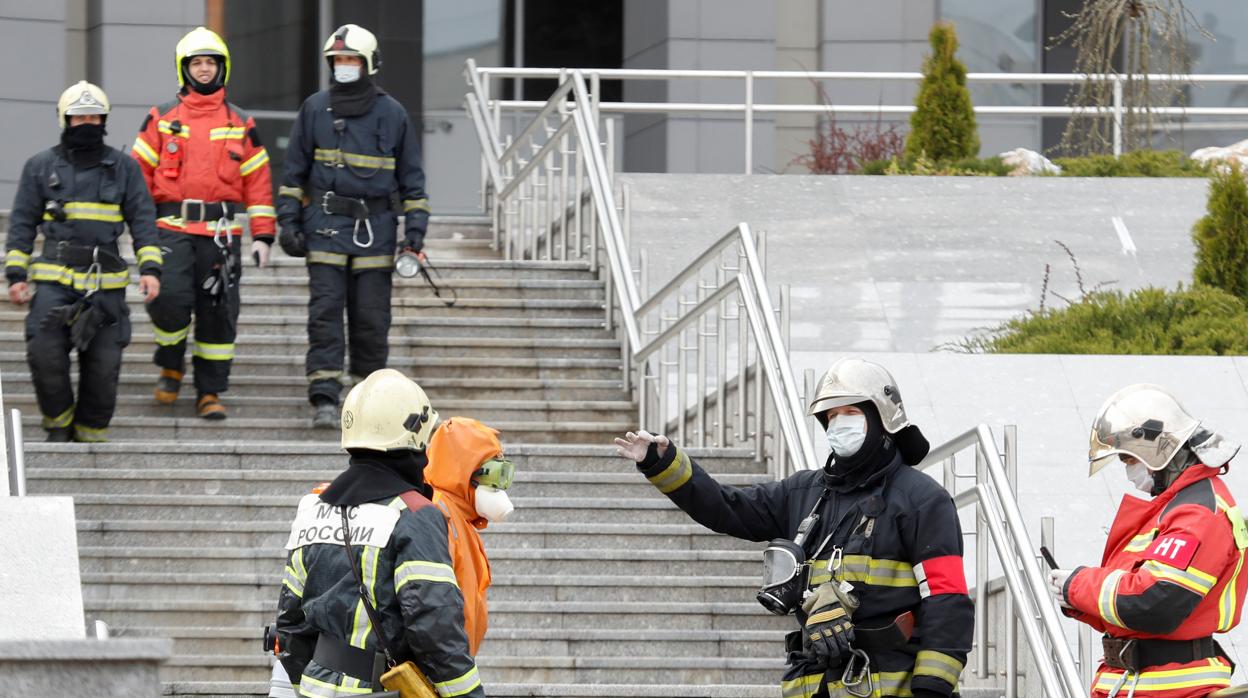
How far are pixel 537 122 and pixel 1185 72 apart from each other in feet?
19.4

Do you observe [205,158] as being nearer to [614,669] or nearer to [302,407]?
[302,407]

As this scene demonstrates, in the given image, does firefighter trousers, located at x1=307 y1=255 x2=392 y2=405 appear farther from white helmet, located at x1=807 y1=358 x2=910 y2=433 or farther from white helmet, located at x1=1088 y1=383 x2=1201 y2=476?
white helmet, located at x1=1088 y1=383 x2=1201 y2=476

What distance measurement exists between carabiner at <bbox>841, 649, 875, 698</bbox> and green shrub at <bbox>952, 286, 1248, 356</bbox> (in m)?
6.17

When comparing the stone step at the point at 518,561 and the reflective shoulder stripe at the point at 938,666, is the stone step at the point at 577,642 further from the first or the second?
the reflective shoulder stripe at the point at 938,666

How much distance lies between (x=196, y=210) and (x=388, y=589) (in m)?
5.47

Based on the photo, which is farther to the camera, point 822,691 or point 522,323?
point 522,323

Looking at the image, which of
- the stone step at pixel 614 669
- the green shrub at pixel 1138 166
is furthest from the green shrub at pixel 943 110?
the stone step at pixel 614 669

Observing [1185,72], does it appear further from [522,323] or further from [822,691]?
[822,691]

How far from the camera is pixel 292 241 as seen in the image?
10602mm

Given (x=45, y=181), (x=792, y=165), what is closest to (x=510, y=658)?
(x=45, y=181)

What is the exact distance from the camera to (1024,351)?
39.8 feet

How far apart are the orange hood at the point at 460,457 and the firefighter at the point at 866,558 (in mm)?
514

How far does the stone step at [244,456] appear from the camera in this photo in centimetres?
988

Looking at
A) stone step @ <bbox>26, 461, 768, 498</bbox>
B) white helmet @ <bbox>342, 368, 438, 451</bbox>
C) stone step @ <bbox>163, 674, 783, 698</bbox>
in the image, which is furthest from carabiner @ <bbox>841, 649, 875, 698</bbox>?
stone step @ <bbox>26, 461, 768, 498</bbox>
